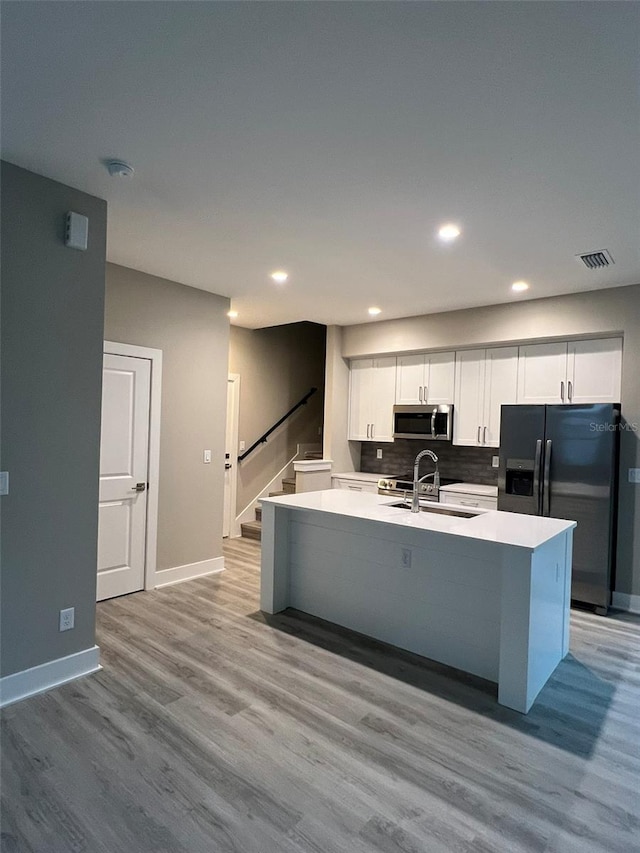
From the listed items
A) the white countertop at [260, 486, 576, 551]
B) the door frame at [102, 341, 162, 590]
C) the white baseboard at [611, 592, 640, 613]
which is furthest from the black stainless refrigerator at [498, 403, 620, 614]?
the door frame at [102, 341, 162, 590]

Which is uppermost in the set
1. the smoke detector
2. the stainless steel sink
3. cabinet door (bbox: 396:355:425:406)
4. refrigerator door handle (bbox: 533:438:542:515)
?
the smoke detector

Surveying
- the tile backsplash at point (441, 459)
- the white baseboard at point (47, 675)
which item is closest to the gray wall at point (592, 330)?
the tile backsplash at point (441, 459)

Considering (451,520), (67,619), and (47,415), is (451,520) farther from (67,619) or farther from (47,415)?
(47,415)

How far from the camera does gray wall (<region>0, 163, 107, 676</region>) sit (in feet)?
8.01

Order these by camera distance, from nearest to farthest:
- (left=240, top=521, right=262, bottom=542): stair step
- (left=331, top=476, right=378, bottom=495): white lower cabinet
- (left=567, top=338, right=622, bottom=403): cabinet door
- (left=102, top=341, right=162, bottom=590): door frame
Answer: (left=102, top=341, right=162, bottom=590): door frame, (left=567, top=338, right=622, bottom=403): cabinet door, (left=331, top=476, right=378, bottom=495): white lower cabinet, (left=240, top=521, right=262, bottom=542): stair step

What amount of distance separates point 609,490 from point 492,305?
6.71 feet

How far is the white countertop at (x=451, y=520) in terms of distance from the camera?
2.63 m

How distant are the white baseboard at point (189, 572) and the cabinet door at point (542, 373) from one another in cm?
340

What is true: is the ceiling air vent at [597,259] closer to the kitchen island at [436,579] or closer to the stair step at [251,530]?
the kitchen island at [436,579]

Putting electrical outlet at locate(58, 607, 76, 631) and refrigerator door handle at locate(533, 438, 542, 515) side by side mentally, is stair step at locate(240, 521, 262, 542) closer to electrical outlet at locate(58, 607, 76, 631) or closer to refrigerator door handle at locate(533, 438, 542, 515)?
refrigerator door handle at locate(533, 438, 542, 515)

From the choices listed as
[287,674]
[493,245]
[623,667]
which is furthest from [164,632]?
[493,245]

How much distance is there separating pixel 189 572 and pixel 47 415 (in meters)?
2.42

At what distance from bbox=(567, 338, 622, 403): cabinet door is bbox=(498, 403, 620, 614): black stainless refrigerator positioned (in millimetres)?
226

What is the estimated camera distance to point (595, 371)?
14.3ft
